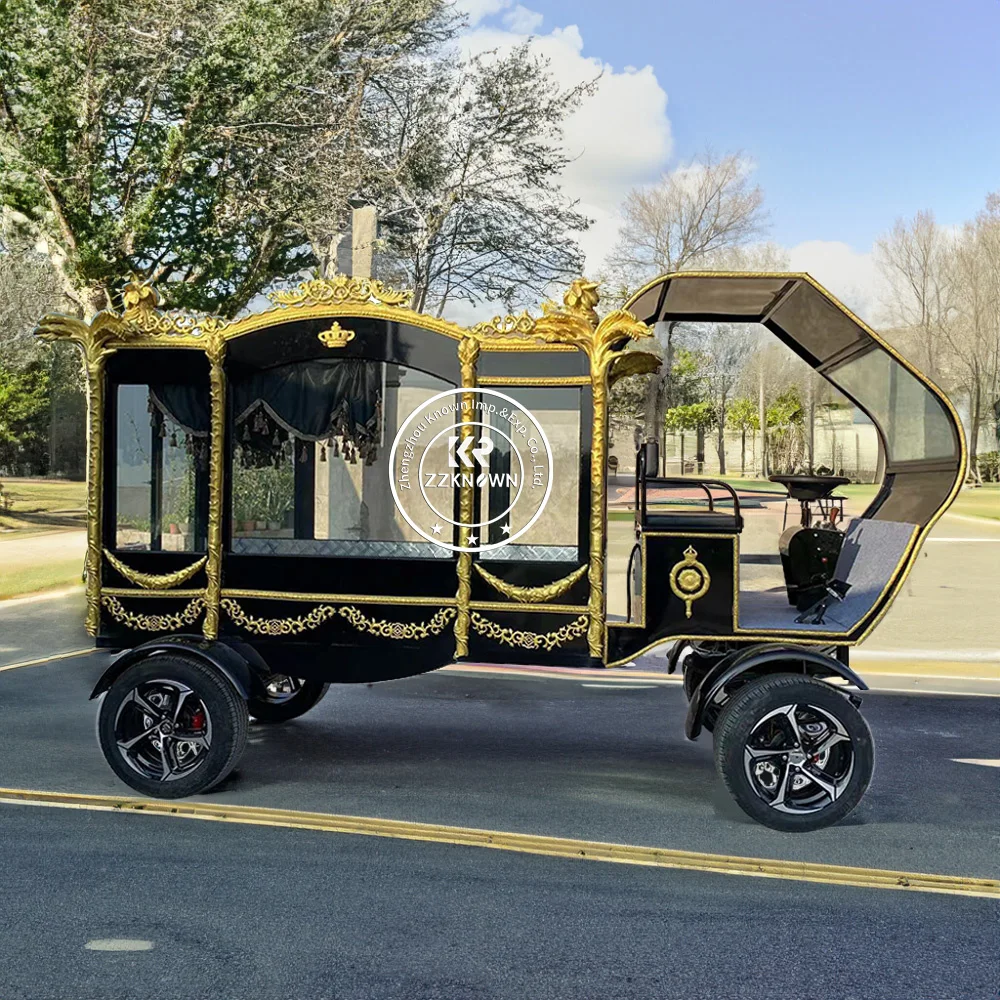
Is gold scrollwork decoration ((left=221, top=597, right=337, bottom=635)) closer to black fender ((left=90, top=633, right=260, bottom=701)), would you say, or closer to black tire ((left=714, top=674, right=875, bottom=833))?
black fender ((left=90, top=633, right=260, bottom=701))

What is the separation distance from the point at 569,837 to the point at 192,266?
554 inches

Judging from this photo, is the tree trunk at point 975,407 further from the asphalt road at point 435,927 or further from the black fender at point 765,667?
the asphalt road at point 435,927

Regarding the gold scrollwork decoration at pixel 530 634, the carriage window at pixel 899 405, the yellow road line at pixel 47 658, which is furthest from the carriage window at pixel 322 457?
the yellow road line at pixel 47 658

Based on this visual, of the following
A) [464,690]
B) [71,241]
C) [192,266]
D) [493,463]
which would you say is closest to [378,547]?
[493,463]

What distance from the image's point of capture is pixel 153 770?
5508mm

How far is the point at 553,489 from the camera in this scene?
17.9 ft

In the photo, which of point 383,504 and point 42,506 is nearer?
point 383,504

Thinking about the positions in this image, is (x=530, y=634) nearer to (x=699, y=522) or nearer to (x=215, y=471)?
(x=699, y=522)

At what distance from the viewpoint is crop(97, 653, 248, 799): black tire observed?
5.45 m

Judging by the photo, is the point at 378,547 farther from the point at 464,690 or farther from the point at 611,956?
the point at 464,690

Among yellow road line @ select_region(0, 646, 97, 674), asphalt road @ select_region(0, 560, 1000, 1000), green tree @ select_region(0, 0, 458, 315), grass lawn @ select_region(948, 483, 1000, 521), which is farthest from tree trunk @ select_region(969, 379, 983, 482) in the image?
yellow road line @ select_region(0, 646, 97, 674)

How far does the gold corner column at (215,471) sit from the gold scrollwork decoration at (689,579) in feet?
8.53

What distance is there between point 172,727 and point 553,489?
2.50 m

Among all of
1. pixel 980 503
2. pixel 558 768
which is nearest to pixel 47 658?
pixel 558 768
